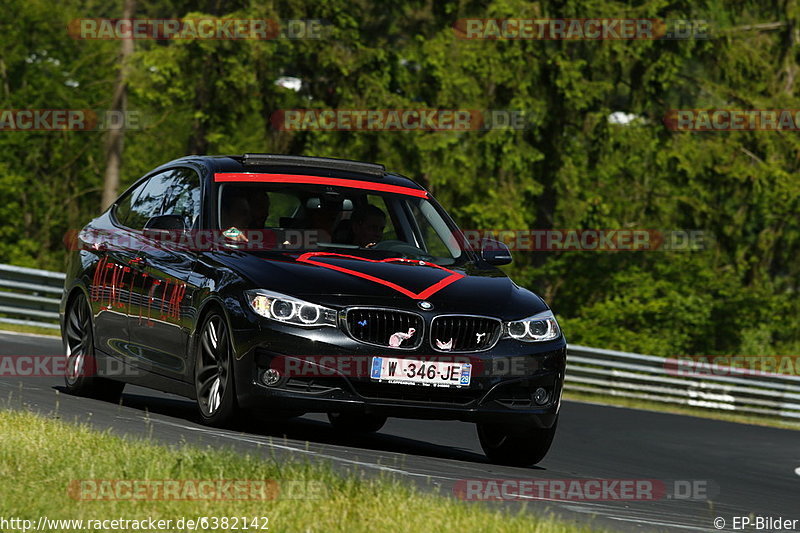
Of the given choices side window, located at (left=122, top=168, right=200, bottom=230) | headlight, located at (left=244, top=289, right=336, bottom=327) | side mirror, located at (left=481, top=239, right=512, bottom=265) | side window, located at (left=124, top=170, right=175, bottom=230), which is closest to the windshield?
side mirror, located at (left=481, top=239, right=512, bottom=265)

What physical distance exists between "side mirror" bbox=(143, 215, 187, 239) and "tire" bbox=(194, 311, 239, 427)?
0.79 meters

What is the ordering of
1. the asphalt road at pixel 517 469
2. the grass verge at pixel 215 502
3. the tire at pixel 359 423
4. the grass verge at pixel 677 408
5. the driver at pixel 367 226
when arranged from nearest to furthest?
1. the grass verge at pixel 215 502
2. the asphalt road at pixel 517 469
3. the driver at pixel 367 226
4. the tire at pixel 359 423
5. the grass verge at pixel 677 408

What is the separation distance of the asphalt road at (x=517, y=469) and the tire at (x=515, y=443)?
0.12 metres

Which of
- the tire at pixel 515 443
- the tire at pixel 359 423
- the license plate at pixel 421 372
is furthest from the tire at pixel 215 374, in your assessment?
the tire at pixel 359 423

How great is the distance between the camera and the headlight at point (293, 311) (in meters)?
8.56

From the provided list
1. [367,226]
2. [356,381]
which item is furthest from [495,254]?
[356,381]

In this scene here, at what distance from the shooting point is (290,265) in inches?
351

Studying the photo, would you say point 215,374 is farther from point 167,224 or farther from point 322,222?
point 322,222

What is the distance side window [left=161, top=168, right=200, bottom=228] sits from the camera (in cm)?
999

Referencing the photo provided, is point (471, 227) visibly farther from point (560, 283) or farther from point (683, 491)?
point (683, 491)

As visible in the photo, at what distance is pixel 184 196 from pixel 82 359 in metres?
1.77

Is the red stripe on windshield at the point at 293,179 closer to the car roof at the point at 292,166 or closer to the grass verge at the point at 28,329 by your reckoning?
the car roof at the point at 292,166

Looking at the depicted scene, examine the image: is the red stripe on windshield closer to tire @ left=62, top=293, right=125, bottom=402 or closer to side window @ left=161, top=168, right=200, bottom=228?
side window @ left=161, top=168, right=200, bottom=228

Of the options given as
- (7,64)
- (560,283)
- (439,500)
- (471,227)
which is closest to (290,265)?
(439,500)
